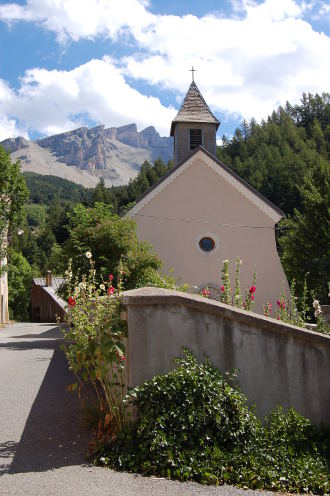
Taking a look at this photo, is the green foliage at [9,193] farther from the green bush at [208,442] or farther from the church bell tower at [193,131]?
the green bush at [208,442]

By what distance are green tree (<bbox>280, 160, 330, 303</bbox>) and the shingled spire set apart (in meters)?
5.35

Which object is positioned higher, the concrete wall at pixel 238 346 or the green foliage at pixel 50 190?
the green foliage at pixel 50 190

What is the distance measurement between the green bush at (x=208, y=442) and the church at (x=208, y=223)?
17.7 meters

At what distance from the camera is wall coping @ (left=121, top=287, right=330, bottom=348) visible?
5.42 metres

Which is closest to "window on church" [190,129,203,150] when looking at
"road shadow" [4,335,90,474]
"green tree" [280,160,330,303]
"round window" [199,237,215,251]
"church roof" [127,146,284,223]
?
"church roof" [127,146,284,223]

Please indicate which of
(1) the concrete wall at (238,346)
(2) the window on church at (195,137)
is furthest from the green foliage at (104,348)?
(2) the window on church at (195,137)

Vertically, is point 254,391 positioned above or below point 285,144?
below

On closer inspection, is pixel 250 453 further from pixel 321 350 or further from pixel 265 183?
pixel 265 183

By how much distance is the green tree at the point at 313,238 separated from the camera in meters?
24.6

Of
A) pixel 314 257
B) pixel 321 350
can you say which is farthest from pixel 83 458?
pixel 314 257

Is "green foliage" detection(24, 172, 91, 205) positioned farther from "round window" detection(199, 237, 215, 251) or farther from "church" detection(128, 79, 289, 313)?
"round window" detection(199, 237, 215, 251)

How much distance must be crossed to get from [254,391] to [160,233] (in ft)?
58.1

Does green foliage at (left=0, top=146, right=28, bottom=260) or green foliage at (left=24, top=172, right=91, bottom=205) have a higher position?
green foliage at (left=24, top=172, right=91, bottom=205)

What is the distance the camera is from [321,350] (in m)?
5.84
